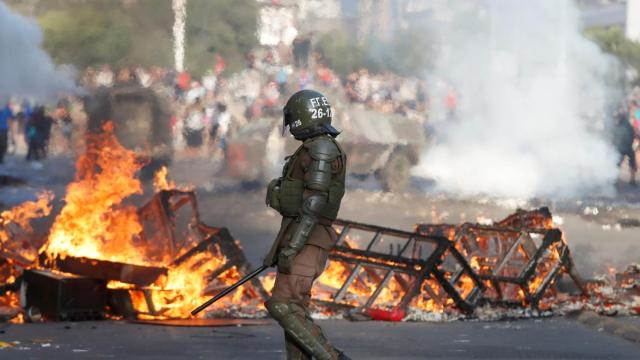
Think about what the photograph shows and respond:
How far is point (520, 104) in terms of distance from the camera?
33844mm

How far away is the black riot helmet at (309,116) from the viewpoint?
8.05 meters

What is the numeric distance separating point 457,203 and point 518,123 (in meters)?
4.50

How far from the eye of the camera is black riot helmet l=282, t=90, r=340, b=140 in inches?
317

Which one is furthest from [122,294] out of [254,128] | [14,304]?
[254,128]

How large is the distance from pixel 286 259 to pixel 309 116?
804mm

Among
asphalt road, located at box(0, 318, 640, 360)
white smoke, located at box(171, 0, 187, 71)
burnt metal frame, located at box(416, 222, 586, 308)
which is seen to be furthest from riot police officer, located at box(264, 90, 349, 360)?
white smoke, located at box(171, 0, 187, 71)

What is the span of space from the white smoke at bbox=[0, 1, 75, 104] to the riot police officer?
13.8m

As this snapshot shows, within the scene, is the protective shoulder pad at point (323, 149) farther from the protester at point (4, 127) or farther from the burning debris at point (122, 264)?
the protester at point (4, 127)

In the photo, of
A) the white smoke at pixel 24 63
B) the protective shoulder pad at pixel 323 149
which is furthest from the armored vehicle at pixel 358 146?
the protective shoulder pad at pixel 323 149

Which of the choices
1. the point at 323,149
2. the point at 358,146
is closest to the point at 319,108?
the point at 323,149

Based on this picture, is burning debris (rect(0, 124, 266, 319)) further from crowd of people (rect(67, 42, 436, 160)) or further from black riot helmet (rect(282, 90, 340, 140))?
crowd of people (rect(67, 42, 436, 160))

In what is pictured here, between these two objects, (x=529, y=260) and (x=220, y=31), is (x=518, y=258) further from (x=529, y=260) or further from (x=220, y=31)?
(x=220, y=31)

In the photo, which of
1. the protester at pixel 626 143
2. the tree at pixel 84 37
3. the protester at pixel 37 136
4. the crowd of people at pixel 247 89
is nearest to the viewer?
the tree at pixel 84 37

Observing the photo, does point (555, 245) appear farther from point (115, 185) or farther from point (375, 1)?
point (375, 1)
